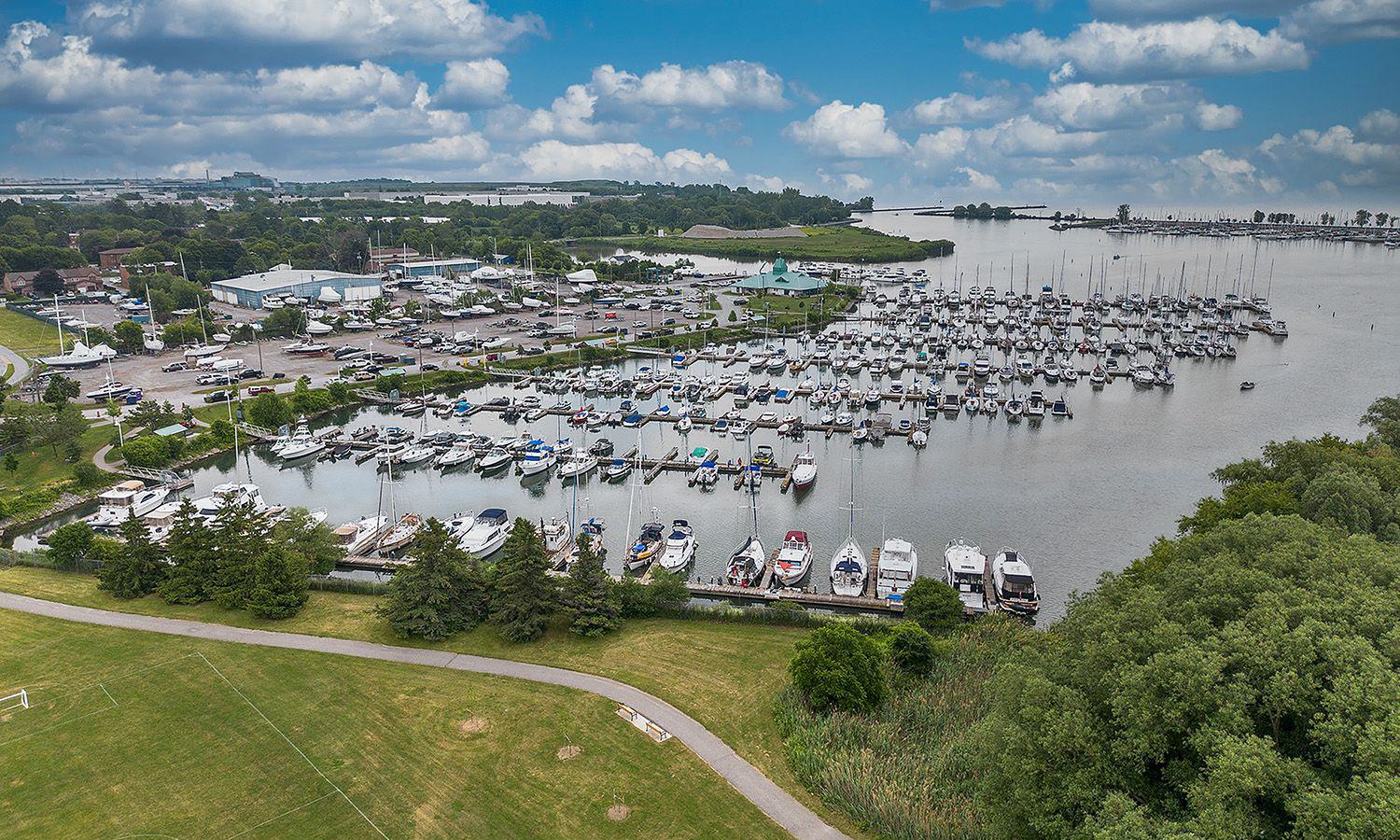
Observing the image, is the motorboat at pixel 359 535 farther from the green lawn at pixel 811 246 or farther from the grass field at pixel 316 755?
Result: the green lawn at pixel 811 246

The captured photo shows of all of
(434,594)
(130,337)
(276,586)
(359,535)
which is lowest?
(359,535)

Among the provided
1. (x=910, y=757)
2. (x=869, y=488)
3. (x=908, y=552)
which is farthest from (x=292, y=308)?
(x=910, y=757)

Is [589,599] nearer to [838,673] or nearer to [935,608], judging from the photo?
[838,673]

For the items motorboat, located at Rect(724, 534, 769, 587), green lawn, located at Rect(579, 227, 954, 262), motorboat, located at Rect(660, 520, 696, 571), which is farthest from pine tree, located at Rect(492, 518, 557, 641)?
green lawn, located at Rect(579, 227, 954, 262)

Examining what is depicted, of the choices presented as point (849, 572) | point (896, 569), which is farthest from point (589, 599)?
point (896, 569)

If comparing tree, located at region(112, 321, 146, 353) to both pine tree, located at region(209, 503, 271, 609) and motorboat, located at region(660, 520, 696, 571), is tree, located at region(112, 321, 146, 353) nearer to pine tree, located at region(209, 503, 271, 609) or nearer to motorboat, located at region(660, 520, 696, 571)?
pine tree, located at region(209, 503, 271, 609)

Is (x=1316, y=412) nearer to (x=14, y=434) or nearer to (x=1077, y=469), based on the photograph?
(x=1077, y=469)
